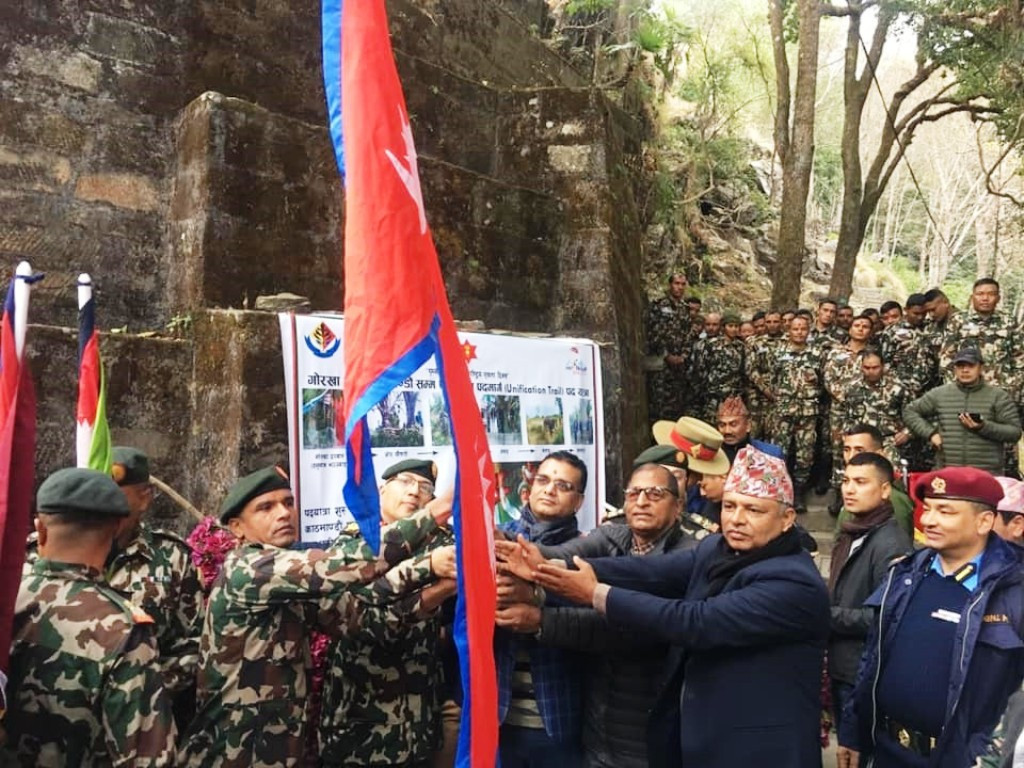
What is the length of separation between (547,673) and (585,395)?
10.2ft

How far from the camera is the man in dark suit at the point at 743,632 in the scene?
2699 millimetres

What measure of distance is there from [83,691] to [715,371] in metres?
8.48

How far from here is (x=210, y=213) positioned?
5445mm

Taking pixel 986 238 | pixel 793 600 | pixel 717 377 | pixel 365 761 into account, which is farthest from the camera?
pixel 986 238

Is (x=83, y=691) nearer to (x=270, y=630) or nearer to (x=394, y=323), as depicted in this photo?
(x=270, y=630)

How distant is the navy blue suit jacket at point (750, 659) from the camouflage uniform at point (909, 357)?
6.01 meters

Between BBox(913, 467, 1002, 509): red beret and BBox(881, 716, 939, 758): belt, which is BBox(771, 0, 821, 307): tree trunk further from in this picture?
BBox(881, 716, 939, 758): belt

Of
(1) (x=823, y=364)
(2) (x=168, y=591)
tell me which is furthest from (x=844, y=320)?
(2) (x=168, y=591)

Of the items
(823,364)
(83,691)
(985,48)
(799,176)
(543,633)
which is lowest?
(543,633)

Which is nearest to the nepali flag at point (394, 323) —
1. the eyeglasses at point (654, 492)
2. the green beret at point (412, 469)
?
the eyeglasses at point (654, 492)

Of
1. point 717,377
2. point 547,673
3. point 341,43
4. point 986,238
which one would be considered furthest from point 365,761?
point 986,238

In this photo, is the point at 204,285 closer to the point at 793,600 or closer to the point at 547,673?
the point at 547,673

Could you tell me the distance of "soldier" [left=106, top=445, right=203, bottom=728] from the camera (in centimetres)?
313

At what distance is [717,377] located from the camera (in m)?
9.96
